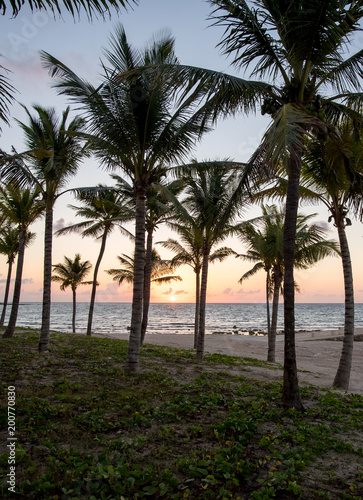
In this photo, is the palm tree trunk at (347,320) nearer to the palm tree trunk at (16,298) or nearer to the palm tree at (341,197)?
the palm tree at (341,197)

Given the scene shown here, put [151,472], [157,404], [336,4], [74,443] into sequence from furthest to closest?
[157,404], [336,4], [74,443], [151,472]

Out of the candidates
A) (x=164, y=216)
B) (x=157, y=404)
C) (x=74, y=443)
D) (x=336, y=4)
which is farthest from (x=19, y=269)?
(x=336, y=4)

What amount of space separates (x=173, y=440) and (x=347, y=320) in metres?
7.73

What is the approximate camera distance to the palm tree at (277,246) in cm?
1556

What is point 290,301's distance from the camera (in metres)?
6.14

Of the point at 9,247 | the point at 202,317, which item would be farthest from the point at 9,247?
the point at 202,317

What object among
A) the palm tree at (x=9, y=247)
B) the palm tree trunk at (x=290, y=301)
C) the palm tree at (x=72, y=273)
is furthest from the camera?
the palm tree at (x=72, y=273)

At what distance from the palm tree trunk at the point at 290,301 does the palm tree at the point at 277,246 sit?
844 centimetres

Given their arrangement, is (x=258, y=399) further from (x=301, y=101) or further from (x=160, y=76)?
(x=160, y=76)

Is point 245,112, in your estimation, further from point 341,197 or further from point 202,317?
point 202,317

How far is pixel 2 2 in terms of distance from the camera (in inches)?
125

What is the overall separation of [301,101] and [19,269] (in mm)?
13535

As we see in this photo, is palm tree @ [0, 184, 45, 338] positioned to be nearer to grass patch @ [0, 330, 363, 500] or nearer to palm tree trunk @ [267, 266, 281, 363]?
grass patch @ [0, 330, 363, 500]

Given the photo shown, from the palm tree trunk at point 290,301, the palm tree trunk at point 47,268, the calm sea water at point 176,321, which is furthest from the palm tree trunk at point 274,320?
the calm sea water at point 176,321
